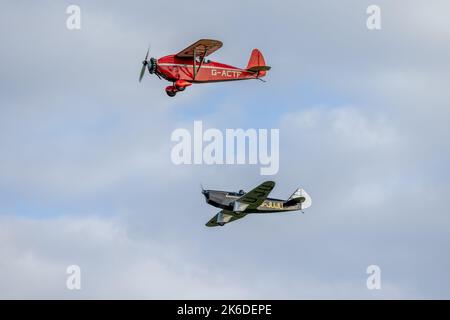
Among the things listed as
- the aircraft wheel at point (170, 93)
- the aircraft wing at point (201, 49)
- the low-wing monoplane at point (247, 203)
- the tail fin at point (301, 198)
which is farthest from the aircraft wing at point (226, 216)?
the aircraft wing at point (201, 49)

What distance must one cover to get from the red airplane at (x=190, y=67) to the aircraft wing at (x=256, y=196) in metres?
7.59

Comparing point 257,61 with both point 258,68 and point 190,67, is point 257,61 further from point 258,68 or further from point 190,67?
point 190,67

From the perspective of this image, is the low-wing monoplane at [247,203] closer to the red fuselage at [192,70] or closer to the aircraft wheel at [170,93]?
the aircraft wheel at [170,93]

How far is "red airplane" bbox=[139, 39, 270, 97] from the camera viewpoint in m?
89.8

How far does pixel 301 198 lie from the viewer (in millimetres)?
91812

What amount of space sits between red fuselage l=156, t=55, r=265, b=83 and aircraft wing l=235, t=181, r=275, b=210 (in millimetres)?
8163

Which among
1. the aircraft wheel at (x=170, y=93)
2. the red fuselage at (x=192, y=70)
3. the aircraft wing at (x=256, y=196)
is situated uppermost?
the red fuselage at (x=192, y=70)

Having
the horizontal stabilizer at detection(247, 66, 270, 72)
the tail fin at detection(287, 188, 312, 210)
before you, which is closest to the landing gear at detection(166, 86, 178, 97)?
the horizontal stabilizer at detection(247, 66, 270, 72)

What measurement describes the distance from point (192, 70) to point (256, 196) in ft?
29.7

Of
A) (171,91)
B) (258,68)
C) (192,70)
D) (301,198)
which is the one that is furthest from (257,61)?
(301,198)

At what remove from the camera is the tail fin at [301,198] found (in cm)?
9159
